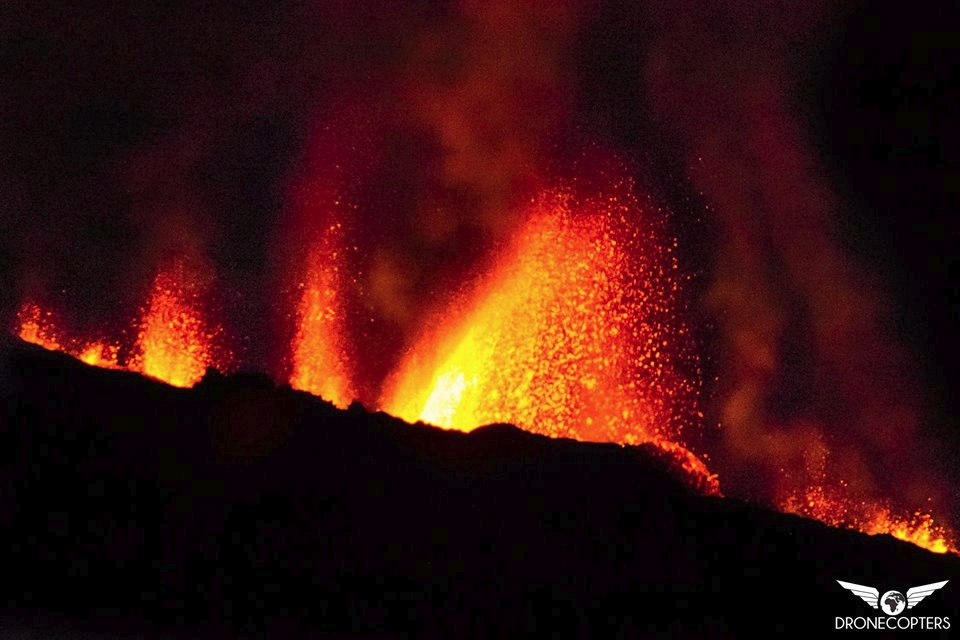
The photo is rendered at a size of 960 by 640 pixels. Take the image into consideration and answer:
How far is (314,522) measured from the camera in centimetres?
1119

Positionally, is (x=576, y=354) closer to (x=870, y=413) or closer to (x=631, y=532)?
(x=870, y=413)

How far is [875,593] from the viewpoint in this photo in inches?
460

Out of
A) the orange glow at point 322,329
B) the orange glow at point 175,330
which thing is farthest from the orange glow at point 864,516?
the orange glow at point 175,330

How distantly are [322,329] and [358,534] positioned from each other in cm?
843

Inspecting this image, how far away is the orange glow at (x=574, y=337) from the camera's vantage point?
18578 millimetres

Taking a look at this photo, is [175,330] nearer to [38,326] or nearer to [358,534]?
[38,326]

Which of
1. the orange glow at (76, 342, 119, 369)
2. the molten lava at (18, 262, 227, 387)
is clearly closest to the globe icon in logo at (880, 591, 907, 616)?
the molten lava at (18, 262, 227, 387)

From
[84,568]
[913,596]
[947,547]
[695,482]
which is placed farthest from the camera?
[947,547]

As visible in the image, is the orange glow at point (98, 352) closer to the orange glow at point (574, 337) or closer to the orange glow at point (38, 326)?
the orange glow at point (38, 326)

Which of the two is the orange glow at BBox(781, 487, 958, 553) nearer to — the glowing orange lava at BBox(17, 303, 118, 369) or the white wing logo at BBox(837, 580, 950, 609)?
the white wing logo at BBox(837, 580, 950, 609)

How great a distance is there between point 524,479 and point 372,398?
7.32 meters

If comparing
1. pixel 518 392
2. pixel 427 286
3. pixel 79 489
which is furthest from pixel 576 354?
pixel 79 489

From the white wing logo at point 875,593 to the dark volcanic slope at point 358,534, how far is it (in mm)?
76

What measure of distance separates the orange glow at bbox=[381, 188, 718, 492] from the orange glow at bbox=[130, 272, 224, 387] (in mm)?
3206
